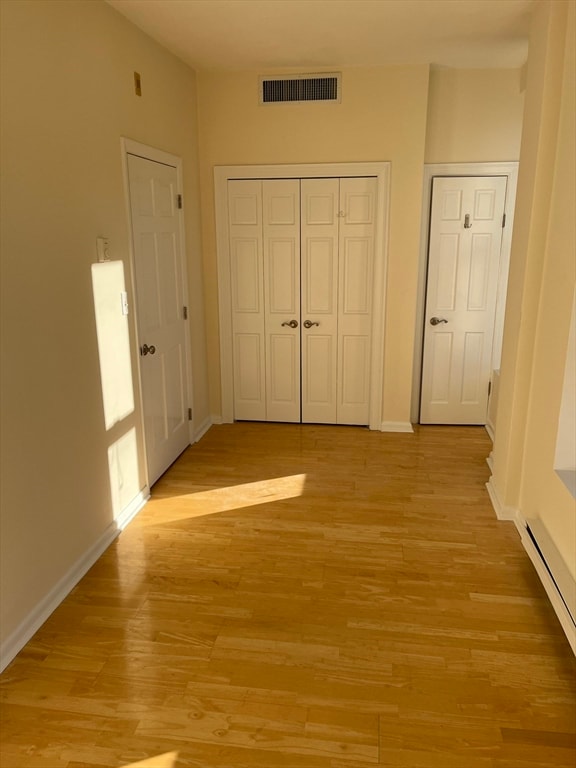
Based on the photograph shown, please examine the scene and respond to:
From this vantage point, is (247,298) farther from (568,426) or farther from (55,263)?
(568,426)

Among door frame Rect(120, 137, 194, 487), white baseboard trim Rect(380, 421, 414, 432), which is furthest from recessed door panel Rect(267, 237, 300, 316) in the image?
white baseboard trim Rect(380, 421, 414, 432)

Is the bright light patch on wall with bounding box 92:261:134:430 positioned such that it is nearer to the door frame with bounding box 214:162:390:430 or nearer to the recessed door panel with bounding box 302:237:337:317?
the door frame with bounding box 214:162:390:430

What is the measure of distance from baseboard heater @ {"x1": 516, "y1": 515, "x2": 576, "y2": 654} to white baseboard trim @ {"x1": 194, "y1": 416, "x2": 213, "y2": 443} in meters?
2.67

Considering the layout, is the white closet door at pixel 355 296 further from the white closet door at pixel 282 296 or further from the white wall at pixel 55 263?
the white wall at pixel 55 263

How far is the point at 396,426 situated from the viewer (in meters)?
4.90

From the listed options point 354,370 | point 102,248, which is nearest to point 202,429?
point 354,370

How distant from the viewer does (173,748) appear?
6.28 feet

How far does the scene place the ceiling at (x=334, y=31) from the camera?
3.10m

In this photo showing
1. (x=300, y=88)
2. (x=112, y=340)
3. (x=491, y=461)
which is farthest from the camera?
(x=300, y=88)

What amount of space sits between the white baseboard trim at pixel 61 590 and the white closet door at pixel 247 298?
1767 millimetres

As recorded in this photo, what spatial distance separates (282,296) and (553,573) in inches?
123

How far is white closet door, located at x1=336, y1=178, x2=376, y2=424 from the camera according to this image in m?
4.54

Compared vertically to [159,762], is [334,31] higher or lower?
higher

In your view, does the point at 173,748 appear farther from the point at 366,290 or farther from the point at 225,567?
the point at 366,290
